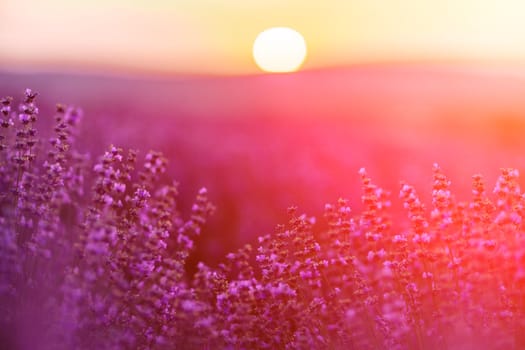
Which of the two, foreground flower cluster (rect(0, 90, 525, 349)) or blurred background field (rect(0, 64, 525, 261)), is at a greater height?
blurred background field (rect(0, 64, 525, 261))

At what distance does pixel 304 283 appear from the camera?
3689 mm

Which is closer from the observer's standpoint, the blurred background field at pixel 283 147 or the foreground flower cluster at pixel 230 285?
the foreground flower cluster at pixel 230 285

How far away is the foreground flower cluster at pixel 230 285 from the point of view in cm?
307

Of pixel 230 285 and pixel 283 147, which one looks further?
pixel 283 147

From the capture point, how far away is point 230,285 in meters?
3.50

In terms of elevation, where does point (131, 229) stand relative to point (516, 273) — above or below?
above

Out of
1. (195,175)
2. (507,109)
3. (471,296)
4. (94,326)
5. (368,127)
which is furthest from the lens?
(507,109)

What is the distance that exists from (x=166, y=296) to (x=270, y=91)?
19.4 metres

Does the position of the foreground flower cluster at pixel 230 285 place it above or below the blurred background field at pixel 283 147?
below

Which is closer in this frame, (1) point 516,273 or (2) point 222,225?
(1) point 516,273

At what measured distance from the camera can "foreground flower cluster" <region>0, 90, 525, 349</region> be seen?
10.1 ft

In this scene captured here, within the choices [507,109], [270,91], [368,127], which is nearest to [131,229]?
[368,127]

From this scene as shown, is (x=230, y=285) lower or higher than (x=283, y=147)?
lower

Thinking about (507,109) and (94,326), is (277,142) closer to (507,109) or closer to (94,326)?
(94,326)
